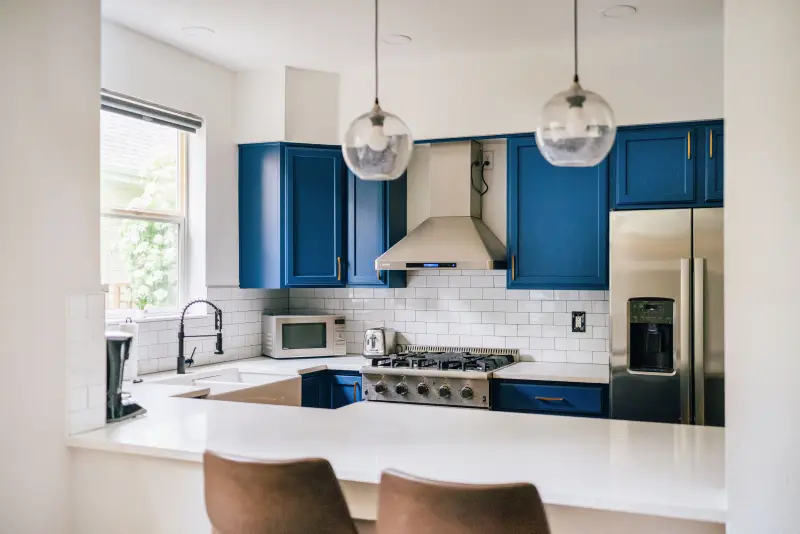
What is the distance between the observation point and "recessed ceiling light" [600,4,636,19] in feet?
12.2

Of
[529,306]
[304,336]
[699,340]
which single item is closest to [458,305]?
[529,306]

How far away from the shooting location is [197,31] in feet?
13.3

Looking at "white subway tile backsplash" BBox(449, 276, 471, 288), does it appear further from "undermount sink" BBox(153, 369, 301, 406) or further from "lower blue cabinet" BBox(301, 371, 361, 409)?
"undermount sink" BBox(153, 369, 301, 406)

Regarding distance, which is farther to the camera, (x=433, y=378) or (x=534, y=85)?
(x=534, y=85)

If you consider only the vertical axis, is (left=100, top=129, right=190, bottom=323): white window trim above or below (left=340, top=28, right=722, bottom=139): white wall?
below

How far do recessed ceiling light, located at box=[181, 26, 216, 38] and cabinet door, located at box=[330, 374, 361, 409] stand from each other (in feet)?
7.17

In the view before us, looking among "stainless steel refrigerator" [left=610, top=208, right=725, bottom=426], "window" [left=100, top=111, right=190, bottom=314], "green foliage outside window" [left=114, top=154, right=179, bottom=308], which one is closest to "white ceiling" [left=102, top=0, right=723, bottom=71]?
"window" [left=100, top=111, right=190, bottom=314]

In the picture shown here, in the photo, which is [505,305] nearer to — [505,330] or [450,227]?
[505,330]

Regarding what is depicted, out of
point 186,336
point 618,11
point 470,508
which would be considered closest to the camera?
point 470,508

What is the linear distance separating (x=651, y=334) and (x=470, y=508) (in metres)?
2.63

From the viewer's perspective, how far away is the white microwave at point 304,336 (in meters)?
5.04
